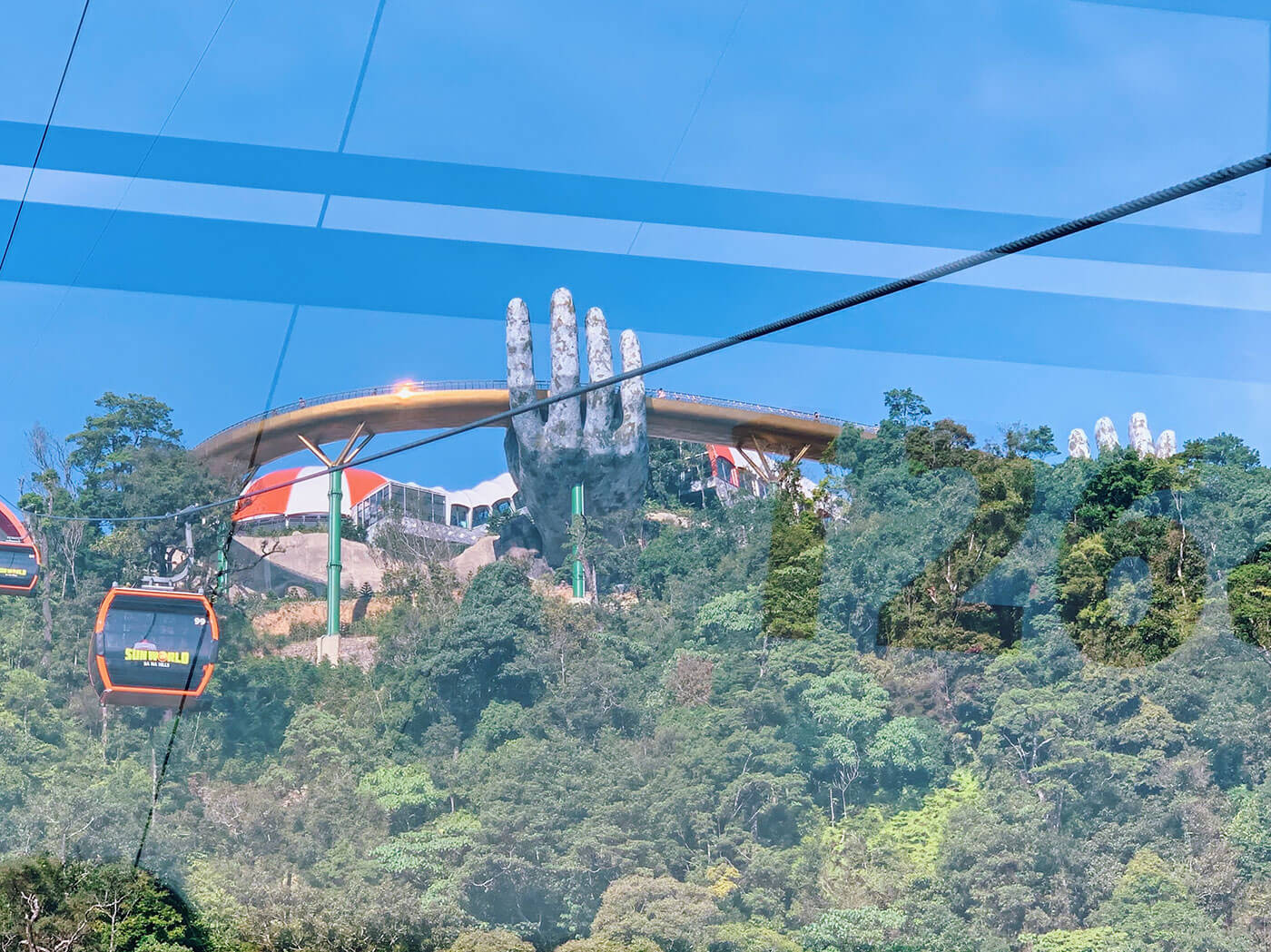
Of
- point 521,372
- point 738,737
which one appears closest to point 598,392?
point 521,372

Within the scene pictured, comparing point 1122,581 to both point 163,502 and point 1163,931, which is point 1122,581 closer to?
point 1163,931

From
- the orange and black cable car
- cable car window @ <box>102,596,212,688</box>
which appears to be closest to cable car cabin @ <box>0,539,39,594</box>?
the orange and black cable car

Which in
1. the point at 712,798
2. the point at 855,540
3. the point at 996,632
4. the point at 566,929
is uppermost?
the point at 855,540

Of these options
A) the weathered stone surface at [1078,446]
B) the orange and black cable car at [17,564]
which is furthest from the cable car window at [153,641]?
the weathered stone surface at [1078,446]

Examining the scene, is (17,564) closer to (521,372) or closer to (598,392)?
(521,372)

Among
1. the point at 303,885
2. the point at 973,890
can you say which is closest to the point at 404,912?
the point at 303,885

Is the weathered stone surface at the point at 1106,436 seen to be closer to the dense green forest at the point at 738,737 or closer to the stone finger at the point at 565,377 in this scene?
the dense green forest at the point at 738,737
